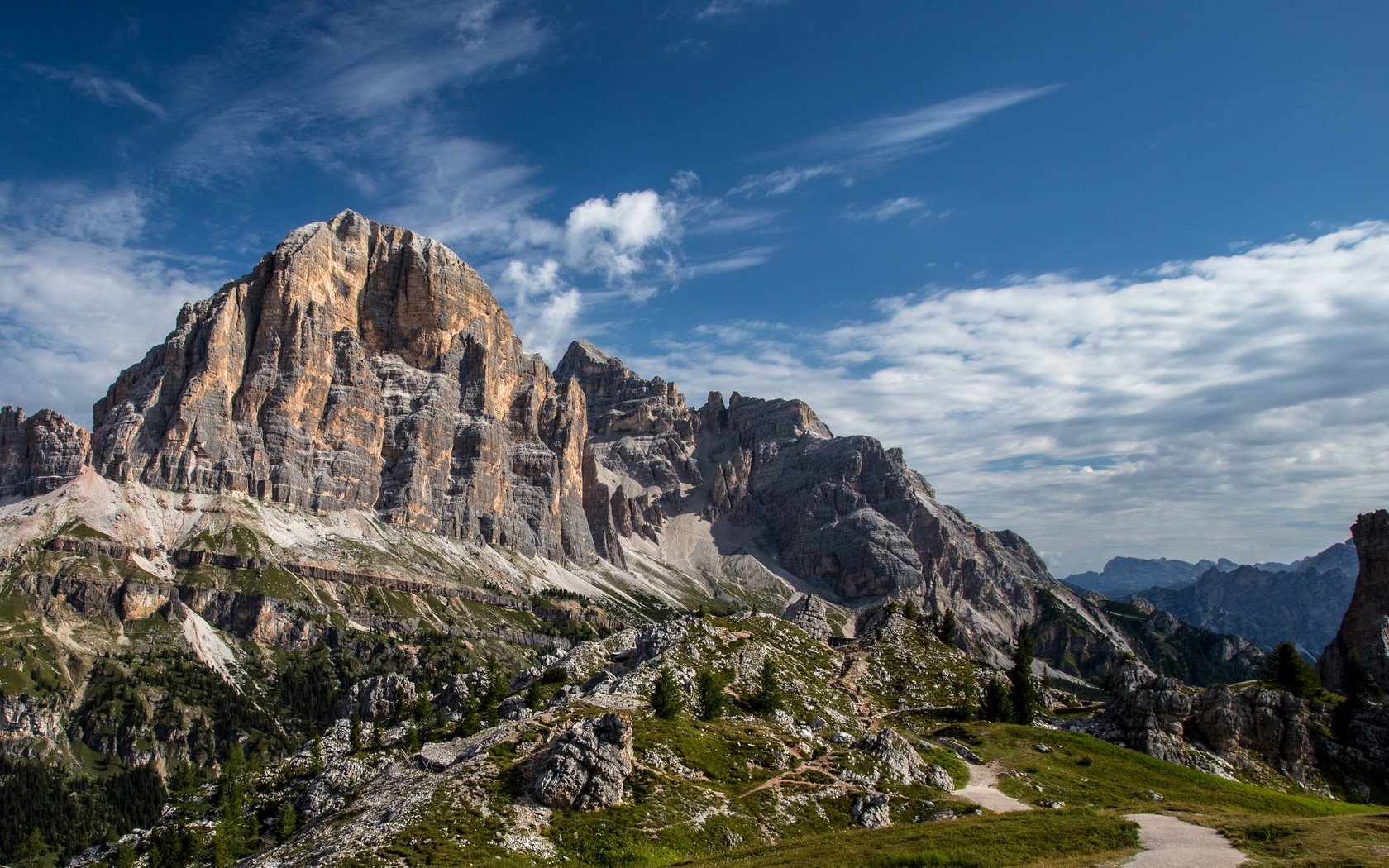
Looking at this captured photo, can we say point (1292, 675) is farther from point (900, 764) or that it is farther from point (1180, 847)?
point (1180, 847)

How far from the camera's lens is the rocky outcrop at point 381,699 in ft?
402

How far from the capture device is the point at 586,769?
5612cm

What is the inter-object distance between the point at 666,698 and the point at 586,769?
70.5 ft

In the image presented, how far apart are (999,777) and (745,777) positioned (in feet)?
82.7

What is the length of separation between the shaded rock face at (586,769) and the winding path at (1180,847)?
31582 millimetres

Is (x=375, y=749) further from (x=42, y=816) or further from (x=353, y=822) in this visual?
(x=42, y=816)

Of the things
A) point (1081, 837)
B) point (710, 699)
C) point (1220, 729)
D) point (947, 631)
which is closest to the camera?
point (1081, 837)

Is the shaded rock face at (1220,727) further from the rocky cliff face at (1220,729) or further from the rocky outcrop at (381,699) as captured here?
the rocky outcrop at (381,699)

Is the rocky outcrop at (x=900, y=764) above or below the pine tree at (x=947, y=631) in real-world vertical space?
below

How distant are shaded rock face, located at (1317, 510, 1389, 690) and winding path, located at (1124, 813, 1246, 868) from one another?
144 meters

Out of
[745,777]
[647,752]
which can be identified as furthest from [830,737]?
[647,752]

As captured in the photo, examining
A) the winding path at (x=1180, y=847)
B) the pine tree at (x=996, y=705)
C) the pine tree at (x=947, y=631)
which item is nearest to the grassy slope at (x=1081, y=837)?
the winding path at (x=1180, y=847)

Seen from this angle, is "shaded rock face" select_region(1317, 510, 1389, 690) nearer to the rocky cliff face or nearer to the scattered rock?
the rocky cliff face

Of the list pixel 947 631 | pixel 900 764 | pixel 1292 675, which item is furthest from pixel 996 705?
pixel 1292 675
